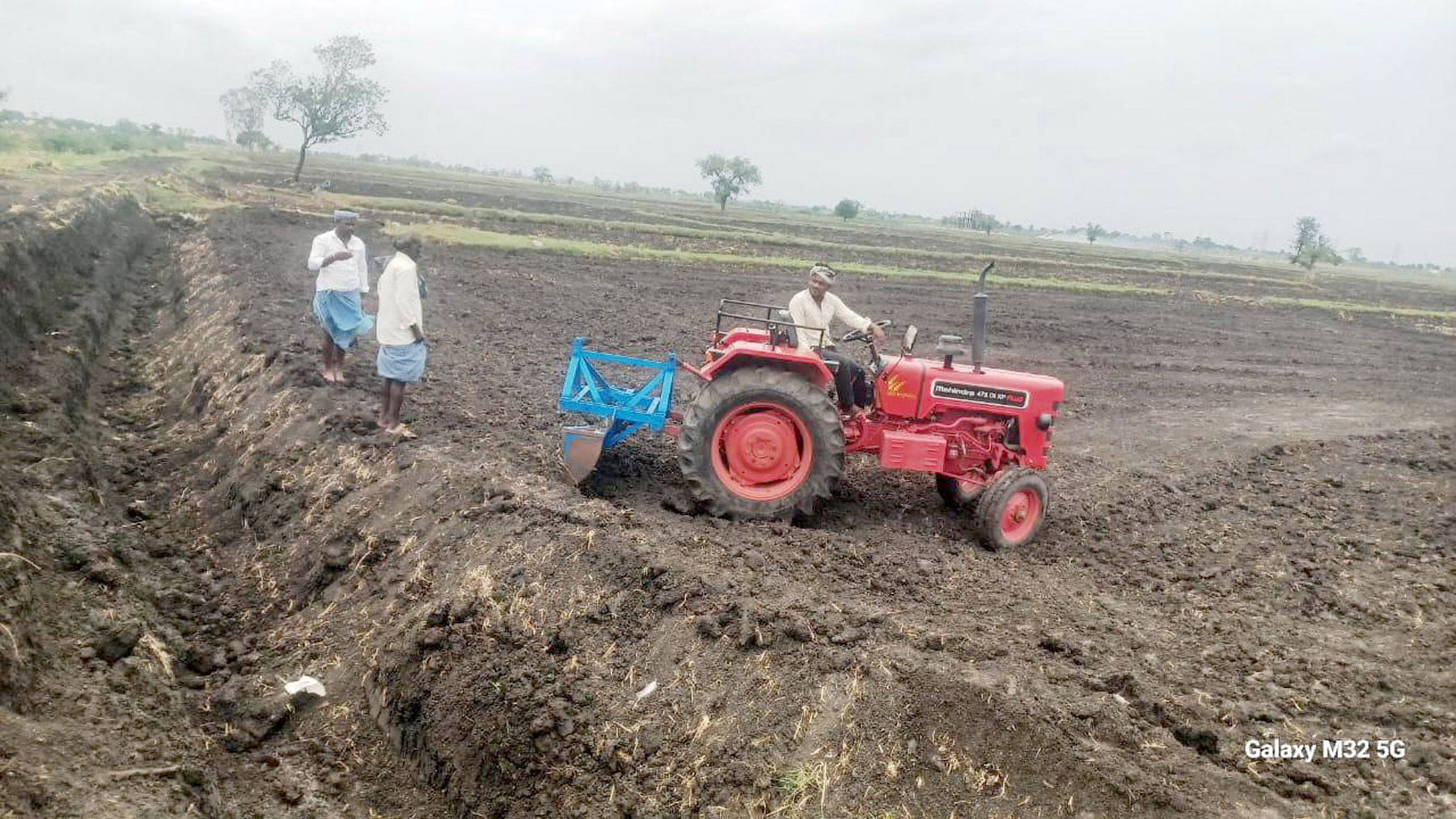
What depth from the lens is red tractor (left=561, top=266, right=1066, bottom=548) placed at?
6.07 meters

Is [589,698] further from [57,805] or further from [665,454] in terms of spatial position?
[665,454]

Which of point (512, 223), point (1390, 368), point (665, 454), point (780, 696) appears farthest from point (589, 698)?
point (512, 223)

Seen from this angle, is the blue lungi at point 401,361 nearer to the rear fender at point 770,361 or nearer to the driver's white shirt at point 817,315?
the rear fender at point 770,361

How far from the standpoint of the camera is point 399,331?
7.04m

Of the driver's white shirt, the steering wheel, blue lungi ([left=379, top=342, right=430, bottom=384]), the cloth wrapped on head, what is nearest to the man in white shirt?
blue lungi ([left=379, top=342, right=430, bottom=384])

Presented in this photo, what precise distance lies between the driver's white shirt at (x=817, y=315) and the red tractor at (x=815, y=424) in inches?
6.1

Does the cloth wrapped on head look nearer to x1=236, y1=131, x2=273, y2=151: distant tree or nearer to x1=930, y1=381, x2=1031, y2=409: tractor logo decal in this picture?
x1=930, y1=381, x2=1031, y2=409: tractor logo decal

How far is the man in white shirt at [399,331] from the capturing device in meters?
6.98

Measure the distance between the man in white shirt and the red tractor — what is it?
143 cm

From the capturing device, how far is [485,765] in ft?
12.7

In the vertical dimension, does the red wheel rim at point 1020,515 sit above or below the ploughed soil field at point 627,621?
above

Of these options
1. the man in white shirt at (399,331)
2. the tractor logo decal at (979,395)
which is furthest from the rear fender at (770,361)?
the man in white shirt at (399,331)

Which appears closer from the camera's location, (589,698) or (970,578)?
(589,698)

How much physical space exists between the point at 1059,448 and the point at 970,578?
4.32 m
